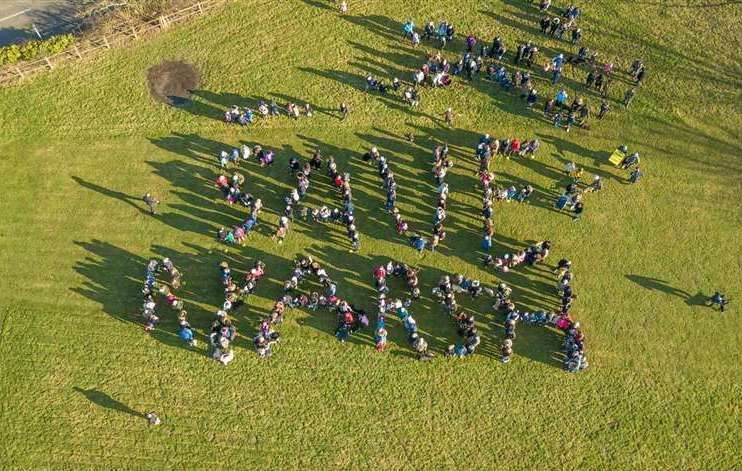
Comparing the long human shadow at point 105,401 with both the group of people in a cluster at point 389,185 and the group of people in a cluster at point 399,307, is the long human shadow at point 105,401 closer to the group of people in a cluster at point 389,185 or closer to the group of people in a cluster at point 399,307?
the group of people in a cluster at point 399,307

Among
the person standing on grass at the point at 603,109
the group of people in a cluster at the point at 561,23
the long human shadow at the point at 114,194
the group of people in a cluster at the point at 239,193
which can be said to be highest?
the group of people in a cluster at the point at 561,23

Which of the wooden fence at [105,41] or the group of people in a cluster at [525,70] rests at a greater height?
the group of people in a cluster at [525,70]

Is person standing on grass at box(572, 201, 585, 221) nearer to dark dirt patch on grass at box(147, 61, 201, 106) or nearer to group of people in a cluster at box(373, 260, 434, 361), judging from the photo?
group of people in a cluster at box(373, 260, 434, 361)

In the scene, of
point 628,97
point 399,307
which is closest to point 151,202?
point 399,307

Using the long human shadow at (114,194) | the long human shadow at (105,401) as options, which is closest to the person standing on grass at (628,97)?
the long human shadow at (114,194)

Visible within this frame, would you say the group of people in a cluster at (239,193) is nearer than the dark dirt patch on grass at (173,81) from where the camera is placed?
Yes

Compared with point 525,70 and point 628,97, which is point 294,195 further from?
point 628,97
